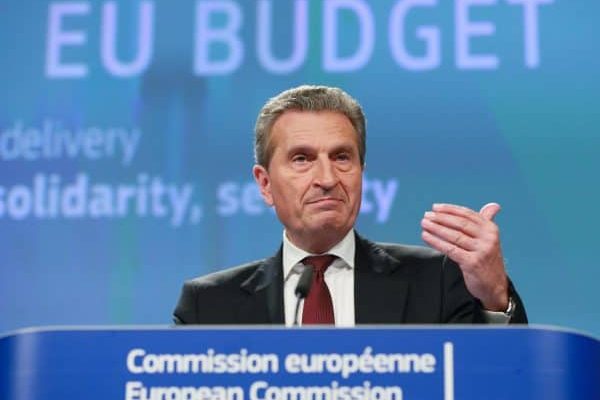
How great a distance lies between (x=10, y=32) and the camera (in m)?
3.69

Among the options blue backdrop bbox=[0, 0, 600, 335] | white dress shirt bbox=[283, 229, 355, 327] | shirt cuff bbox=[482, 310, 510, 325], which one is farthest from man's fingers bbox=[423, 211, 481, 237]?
blue backdrop bbox=[0, 0, 600, 335]

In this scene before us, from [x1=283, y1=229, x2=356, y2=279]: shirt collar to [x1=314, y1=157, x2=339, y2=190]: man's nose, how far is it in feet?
0.45

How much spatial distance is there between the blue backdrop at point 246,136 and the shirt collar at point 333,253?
3.35 ft

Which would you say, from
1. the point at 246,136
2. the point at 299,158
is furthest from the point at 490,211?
the point at 246,136

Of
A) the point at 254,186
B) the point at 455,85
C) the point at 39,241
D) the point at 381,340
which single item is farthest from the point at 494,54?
the point at 381,340

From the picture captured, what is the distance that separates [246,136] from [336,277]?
130 cm

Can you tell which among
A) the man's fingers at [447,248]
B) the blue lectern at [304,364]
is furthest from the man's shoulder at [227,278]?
the blue lectern at [304,364]

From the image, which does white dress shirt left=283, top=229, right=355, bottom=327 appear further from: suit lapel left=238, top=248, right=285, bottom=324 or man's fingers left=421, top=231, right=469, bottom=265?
man's fingers left=421, top=231, right=469, bottom=265

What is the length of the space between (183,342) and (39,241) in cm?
224

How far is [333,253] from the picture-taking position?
7.54 ft

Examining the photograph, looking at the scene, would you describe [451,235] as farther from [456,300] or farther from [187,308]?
[187,308]

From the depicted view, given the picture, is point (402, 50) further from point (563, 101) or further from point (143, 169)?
point (143, 169)

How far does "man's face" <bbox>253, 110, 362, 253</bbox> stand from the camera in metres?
2.24

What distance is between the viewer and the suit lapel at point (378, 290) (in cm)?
216
